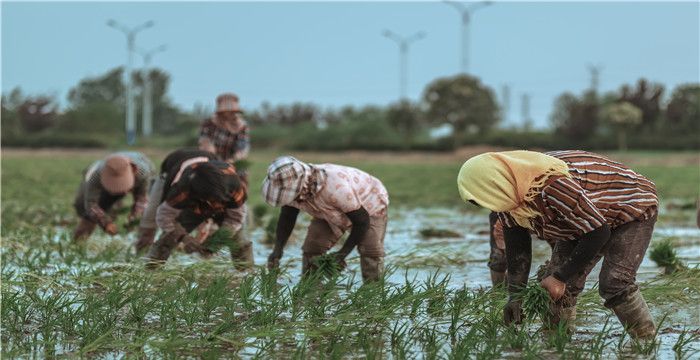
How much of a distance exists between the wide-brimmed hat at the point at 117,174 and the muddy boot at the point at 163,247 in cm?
197

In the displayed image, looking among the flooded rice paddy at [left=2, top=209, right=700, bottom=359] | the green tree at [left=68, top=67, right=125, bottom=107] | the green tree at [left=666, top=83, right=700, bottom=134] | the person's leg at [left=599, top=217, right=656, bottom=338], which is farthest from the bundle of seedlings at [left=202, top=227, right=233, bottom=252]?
the green tree at [left=68, top=67, right=125, bottom=107]

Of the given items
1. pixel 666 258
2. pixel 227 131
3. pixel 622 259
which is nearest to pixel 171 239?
pixel 227 131

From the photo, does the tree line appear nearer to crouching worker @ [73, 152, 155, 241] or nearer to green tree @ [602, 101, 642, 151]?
green tree @ [602, 101, 642, 151]

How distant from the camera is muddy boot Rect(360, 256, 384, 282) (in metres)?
7.54

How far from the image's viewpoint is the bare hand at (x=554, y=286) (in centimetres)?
522

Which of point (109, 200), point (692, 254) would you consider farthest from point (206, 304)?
point (692, 254)

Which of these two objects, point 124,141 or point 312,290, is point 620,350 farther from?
point 124,141

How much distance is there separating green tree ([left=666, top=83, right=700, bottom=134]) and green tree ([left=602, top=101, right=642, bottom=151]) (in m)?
3.98

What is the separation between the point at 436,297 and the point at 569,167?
1159 mm

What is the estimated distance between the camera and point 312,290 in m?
6.46

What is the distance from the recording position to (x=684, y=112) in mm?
56500

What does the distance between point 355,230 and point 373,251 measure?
1.09 feet

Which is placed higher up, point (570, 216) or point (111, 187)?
point (570, 216)

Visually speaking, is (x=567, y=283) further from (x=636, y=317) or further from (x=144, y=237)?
(x=144, y=237)
